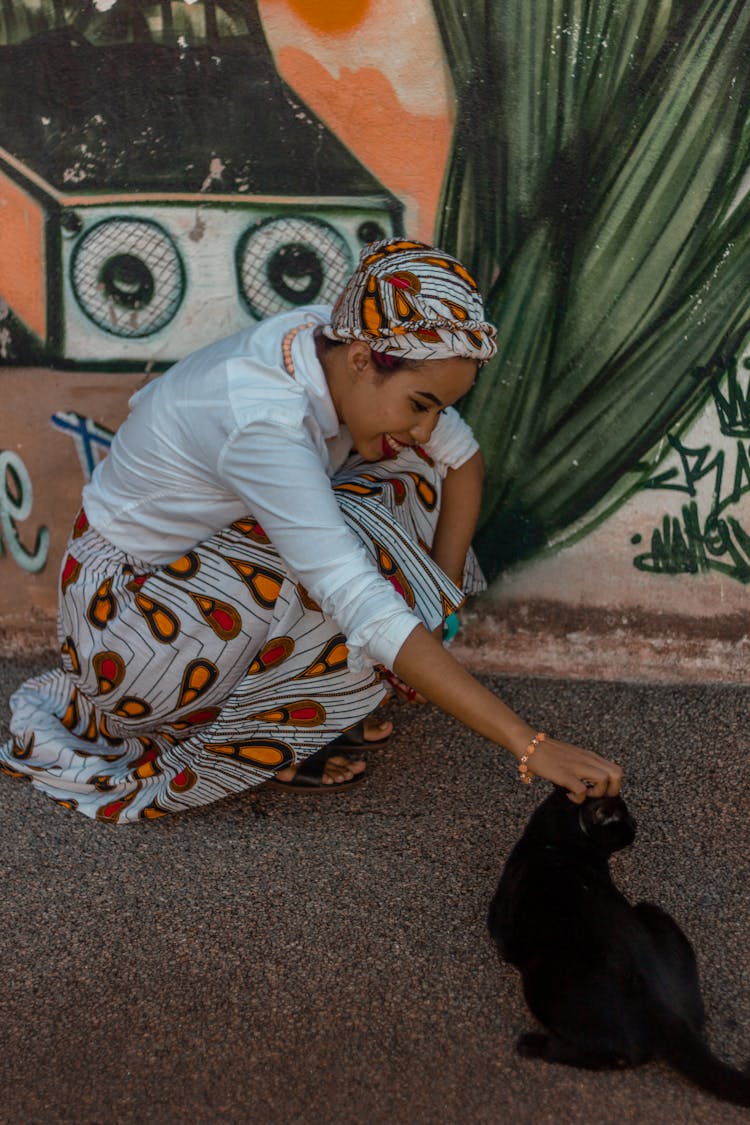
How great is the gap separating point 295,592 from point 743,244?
150cm

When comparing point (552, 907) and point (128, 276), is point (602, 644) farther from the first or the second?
point (128, 276)

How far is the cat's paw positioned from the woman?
1.45 feet

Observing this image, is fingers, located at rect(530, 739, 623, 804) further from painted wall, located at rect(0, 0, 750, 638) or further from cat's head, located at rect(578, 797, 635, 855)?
painted wall, located at rect(0, 0, 750, 638)

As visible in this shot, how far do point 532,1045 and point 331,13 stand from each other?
8.02 ft

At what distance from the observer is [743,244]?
2.91 metres

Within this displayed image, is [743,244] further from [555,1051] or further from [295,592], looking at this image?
[555,1051]

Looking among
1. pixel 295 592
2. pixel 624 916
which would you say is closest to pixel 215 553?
pixel 295 592

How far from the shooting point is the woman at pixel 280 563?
2139 mm

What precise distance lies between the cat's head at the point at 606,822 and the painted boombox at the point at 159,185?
1.66 m


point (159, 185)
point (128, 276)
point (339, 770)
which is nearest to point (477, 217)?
point (159, 185)

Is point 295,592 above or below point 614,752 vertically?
above

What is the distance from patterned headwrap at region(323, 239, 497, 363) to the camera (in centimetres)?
214

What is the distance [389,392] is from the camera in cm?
222

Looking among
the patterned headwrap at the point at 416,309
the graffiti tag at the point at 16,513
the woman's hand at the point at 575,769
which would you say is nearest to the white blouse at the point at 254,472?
the patterned headwrap at the point at 416,309
